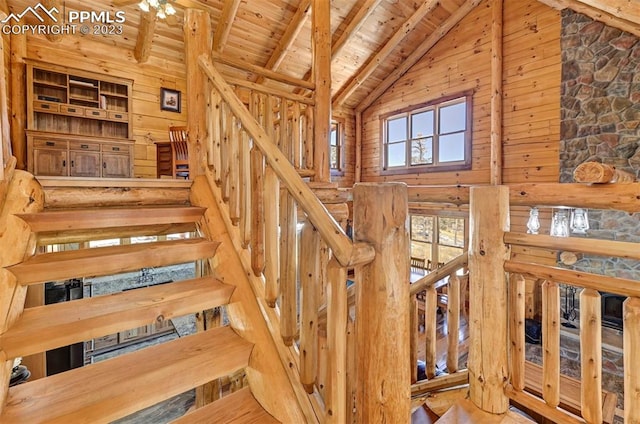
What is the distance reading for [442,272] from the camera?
6.57 ft

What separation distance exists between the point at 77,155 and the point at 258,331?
4.64 m

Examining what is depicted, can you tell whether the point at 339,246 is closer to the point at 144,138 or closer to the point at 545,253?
the point at 545,253

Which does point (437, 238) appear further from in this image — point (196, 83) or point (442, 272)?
point (196, 83)

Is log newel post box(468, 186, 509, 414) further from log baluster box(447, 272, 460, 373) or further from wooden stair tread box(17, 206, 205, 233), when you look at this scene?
wooden stair tread box(17, 206, 205, 233)

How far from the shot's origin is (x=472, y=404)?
1.64 metres

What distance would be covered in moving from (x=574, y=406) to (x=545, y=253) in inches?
115

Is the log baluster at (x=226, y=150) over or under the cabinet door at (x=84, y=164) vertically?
under

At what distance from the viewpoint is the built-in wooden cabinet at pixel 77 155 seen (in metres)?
4.10

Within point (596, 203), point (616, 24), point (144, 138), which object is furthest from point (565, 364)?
point (144, 138)

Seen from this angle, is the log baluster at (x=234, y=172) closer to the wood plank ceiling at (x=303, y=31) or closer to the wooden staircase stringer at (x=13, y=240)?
the wooden staircase stringer at (x=13, y=240)

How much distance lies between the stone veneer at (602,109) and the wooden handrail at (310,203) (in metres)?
4.82

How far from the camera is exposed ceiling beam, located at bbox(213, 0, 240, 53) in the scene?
14.5 ft

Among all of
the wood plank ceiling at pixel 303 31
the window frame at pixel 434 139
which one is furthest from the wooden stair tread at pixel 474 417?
the wood plank ceiling at pixel 303 31

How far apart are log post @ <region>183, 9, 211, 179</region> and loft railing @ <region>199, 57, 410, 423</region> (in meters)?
0.72
